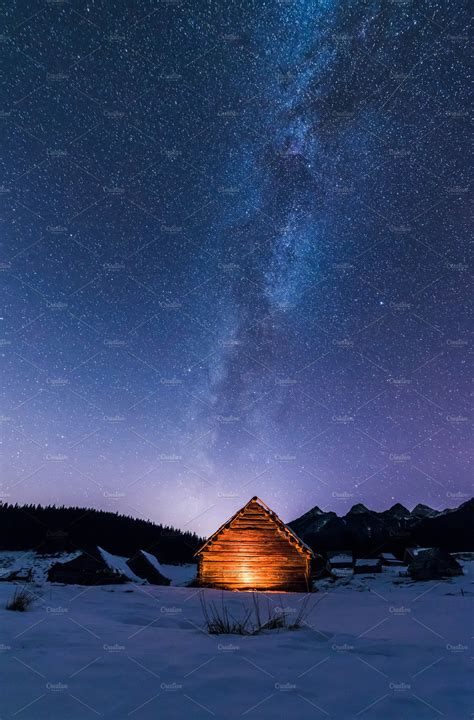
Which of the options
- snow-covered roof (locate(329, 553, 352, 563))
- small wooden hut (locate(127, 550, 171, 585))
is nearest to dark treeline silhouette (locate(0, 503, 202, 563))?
small wooden hut (locate(127, 550, 171, 585))

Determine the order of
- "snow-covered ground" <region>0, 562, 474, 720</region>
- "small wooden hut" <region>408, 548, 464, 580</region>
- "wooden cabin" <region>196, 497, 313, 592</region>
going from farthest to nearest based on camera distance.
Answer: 1. "small wooden hut" <region>408, 548, 464, 580</region>
2. "wooden cabin" <region>196, 497, 313, 592</region>
3. "snow-covered ground" <region>0, 562, 474, 720</region>

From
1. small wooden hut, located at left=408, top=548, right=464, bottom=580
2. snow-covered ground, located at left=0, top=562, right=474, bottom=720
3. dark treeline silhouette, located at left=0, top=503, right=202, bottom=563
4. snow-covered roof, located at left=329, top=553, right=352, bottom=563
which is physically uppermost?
dark treeline silhouette, located at left=0, top=503, right=202, bottom=563

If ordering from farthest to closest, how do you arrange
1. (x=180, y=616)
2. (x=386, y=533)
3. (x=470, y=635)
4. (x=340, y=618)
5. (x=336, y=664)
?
(x=386, y=533), (x=340, y=618), (x=180, y=616), (x=470, y=635), (x=336, y=664)

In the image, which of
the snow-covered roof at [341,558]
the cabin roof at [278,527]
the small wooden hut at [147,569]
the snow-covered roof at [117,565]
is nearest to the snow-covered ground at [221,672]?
the cabin roof at [278,527]

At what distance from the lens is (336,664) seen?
5.00m

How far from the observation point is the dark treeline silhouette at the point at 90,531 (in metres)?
55.9

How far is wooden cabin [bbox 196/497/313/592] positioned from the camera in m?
20.2

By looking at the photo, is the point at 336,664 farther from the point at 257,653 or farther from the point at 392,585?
the point at 392,585

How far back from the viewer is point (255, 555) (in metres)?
20.5

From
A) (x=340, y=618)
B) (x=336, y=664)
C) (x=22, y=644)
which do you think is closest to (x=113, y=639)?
(x=22, y=644)

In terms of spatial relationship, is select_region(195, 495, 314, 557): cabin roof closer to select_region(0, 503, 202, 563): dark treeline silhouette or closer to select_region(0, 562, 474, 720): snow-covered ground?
select_region(0, 562, 474, 720): snow-covered ground

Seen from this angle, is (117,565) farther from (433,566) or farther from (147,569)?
(433,566)

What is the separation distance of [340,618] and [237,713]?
280 inches

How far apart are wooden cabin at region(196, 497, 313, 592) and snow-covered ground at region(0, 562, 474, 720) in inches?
515
